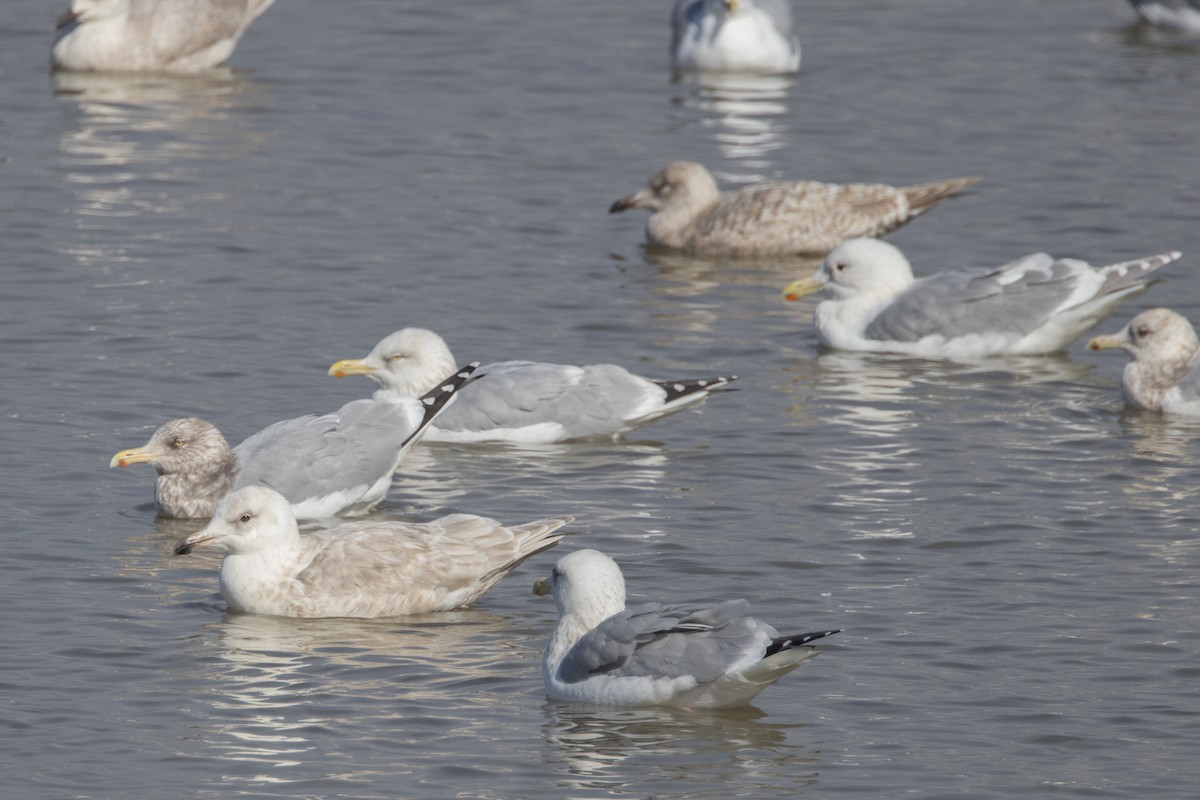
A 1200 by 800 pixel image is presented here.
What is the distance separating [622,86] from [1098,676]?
14603 mm

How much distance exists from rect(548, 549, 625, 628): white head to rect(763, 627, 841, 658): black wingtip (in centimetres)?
88

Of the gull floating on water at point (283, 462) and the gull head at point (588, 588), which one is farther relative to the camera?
the gull floating on water at point (283, 462)

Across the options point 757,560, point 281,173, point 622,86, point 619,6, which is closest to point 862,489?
point 757,560

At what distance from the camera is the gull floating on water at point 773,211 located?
18.4 metres

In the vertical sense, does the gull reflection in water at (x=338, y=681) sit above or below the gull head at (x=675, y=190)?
below

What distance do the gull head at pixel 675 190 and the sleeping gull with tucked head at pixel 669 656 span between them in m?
9.40

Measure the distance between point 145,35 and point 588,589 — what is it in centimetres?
1504

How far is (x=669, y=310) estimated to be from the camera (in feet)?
55.3

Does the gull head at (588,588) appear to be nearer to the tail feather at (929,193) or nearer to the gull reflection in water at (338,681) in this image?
the gull reflection in water at (338,681)

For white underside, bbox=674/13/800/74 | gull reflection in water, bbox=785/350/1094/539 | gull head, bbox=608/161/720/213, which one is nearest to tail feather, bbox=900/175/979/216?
gull head, bbox=608/161/720/213

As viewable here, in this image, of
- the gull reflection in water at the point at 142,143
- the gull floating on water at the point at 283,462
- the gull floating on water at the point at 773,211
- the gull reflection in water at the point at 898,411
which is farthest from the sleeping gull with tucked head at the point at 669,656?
the gull floating on water at the point at 773,211

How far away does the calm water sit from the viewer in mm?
9164

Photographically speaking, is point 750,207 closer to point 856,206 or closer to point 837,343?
point 856,206

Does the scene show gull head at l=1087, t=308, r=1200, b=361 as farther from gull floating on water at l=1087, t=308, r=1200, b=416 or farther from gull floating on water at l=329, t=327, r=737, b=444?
gull floating on water at l=329, t=327, r=737, b=444
